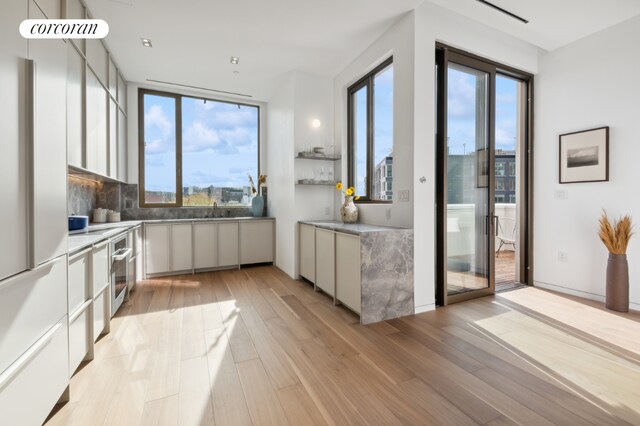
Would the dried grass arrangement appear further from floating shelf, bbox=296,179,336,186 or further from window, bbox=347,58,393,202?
floating shelf, bbox=296,179,336,186

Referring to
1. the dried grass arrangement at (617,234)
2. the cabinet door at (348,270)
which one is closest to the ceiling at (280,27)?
the dried grass arrangement at (617,234)

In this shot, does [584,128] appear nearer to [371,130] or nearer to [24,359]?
[371,130]

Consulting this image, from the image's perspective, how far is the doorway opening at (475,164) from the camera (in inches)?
119

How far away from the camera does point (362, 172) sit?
3.93 meters

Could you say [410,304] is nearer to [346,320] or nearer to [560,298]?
[346,320]

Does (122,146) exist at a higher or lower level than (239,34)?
lower

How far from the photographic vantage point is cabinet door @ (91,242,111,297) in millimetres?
2023

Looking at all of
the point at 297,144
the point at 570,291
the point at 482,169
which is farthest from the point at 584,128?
the point at 297,144

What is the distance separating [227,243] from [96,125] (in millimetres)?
2382

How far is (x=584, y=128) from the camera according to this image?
3273mm

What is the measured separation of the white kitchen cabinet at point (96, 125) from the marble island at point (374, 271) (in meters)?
2.53

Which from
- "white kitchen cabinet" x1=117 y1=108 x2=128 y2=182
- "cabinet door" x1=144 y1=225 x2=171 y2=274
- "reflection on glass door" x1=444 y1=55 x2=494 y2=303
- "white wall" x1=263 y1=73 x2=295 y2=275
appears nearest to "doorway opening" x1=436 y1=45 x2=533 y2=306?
"reflection on glass door" x1=444 y1=55 x2=494 y2=303

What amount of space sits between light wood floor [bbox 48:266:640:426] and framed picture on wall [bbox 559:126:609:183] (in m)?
1.45

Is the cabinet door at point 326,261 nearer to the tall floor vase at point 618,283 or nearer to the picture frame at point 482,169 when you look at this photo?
the picture frame at point 482,169
